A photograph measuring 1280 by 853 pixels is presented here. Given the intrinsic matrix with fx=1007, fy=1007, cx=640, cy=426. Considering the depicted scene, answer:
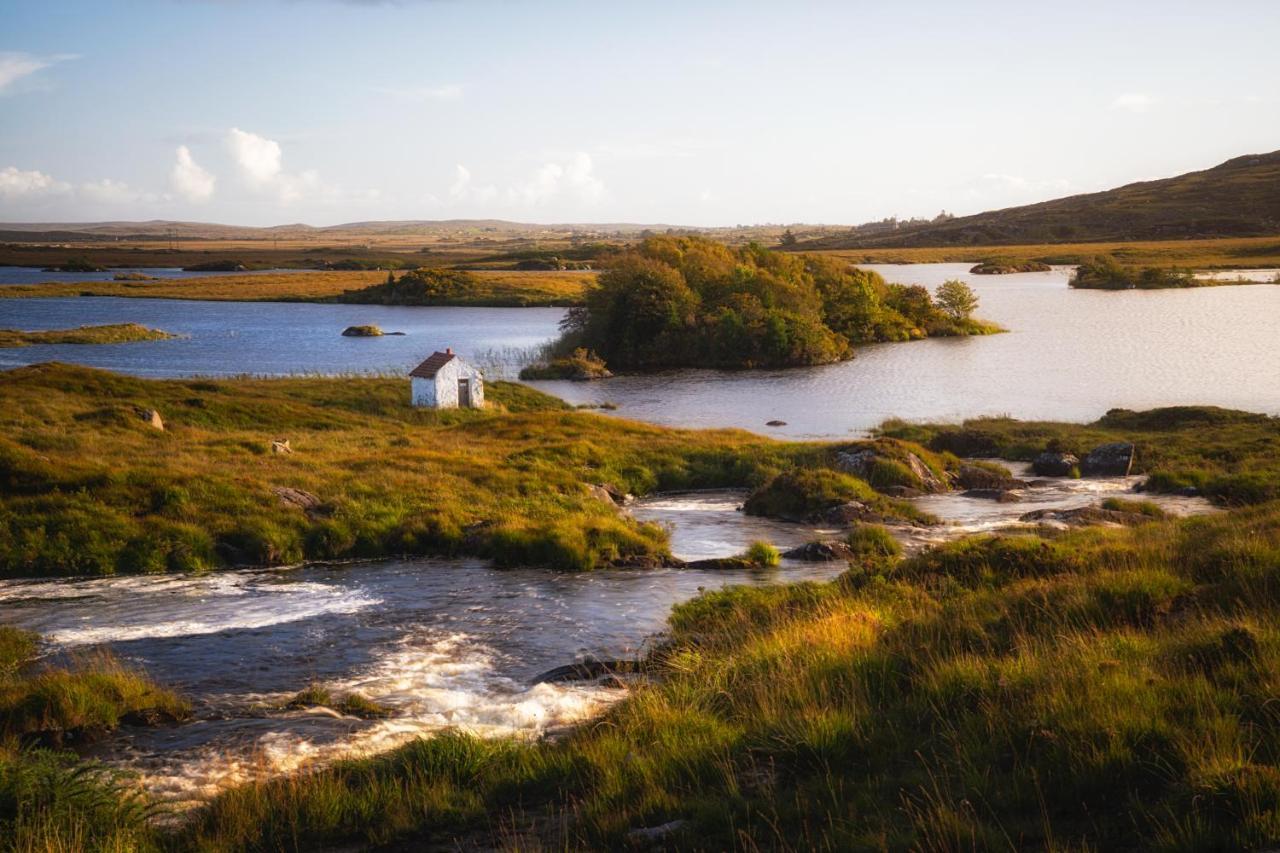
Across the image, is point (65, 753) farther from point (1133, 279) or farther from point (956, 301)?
point (1133, 279)

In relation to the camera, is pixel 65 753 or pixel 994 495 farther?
pixel 994 495

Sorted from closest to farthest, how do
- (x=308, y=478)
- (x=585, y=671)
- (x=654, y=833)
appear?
1. (x=654, y=833)
2. (x=585, y=671)
3. (x=308, y=478)

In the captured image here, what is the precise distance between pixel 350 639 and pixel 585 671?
4.87m

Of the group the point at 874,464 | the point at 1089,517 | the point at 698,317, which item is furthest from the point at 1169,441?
the point at 698,317

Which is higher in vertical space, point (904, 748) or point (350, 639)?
point (904, 748)

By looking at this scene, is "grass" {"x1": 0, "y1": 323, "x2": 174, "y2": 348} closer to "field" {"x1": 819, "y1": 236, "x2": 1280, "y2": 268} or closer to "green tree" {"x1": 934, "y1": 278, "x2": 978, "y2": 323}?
"green tree" {"x1": 934, "y1": 278, "x2": 978, "y2": 323}

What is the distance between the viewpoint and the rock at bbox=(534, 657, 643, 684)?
15.0 meters

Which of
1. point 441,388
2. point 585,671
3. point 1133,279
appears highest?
point 1133,279

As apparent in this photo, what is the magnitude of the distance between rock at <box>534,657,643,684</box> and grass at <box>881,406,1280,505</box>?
22544 mm

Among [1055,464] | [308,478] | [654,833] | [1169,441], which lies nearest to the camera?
[654,833]

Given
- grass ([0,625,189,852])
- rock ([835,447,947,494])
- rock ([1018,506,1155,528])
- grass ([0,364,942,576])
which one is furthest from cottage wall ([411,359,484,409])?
grass ([0,625,189,852])

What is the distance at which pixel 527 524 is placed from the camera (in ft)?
85.0

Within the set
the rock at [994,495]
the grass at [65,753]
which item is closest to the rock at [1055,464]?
the rock at [994,495]

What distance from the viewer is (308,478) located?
29.0m
